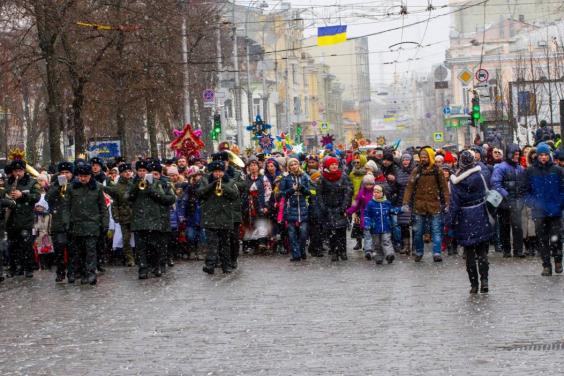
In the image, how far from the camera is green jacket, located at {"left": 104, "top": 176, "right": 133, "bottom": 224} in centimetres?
2184

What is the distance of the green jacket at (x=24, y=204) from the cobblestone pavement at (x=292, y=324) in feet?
4.18

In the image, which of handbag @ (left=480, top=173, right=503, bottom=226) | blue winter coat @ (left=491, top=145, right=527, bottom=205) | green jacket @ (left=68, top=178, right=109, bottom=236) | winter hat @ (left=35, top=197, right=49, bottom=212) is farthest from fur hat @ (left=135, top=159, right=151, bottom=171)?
handbag @ (left=480, top=173, right=503, bottom=226)

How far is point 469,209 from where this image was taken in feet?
53.0

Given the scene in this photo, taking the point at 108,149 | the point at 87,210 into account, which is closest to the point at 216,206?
the point at 87,210

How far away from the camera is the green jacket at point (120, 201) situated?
21.8 m

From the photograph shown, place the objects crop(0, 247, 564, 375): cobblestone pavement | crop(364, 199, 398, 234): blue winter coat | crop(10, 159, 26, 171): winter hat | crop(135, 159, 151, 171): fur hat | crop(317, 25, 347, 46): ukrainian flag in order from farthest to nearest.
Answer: crop(317, 25, 347, 46): ukrainian flag < crop(364, 199, 398, 234): blue winter coat < crop(10, 159, 26, 171): winter hat < crop(135, 159, 151, 171): fur hat < crop(0, 247, 564, 375): cobblestone pavement

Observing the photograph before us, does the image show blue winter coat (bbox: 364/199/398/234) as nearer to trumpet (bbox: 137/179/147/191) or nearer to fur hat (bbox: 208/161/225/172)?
fur hat (bbox: 208/161/225/172)

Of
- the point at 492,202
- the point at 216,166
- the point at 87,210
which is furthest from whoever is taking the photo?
the point at 216,166

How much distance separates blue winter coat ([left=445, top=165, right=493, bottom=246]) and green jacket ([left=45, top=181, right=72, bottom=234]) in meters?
6.17

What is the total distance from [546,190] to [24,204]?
26.9 ft

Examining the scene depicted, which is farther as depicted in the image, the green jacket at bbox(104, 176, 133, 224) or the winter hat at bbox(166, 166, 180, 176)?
the winter hat at bbox(166, 166, 180, 176)

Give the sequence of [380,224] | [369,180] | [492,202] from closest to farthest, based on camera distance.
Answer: [492,202]
[380,224]
[369,180]

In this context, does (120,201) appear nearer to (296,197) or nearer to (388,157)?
(296,197)

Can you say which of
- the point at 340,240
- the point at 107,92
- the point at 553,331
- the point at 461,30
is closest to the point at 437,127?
the point at 461,30
